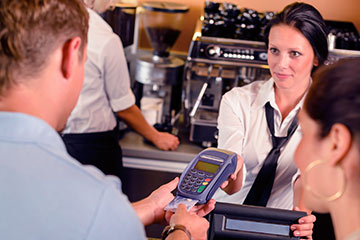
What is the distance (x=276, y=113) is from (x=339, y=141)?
1030 millimetres

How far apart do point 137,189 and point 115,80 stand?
0.69 m

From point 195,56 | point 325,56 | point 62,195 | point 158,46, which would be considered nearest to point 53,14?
point 62,195

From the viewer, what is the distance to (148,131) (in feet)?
8.39

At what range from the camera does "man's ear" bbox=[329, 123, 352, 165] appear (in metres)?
0.86

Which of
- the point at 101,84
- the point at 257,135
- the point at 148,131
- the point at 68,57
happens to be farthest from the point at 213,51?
the point at 68,57

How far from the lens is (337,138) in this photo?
0.88m

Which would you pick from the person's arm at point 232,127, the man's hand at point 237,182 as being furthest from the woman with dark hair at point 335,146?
the person's arm at point 232,127

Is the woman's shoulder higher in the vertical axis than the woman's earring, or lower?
Result: lower

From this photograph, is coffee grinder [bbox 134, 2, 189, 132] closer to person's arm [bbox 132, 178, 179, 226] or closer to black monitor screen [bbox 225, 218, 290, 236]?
person's arm [bbox 132, 178, 179, 226]

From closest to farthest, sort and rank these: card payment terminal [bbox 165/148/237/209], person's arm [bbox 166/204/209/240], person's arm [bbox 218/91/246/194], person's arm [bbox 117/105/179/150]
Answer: person's arm [bbox 166/204/209/240], card payment terminal [bbox 165/148/237/209], person's arm [bbox 218/91/246/194], person's arm [bbox 117/105/179/150]

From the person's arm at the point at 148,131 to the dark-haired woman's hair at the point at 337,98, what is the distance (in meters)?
1.55

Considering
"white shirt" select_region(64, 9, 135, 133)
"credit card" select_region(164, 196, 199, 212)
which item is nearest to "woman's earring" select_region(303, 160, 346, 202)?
"credit card" select_region(164, 196, 199, 212)

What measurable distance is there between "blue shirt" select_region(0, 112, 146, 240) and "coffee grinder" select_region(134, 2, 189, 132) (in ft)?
6.06

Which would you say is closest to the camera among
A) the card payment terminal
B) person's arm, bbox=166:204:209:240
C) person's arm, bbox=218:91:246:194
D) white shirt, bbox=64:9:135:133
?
person's arm, bbox=166:204:209:240
